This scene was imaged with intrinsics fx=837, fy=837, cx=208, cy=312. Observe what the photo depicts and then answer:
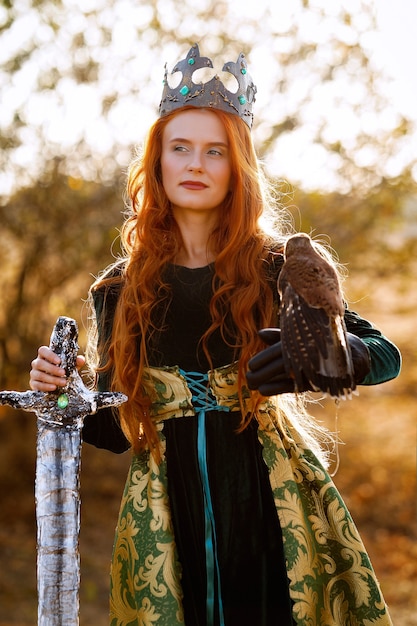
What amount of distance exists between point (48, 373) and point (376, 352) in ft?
2.86

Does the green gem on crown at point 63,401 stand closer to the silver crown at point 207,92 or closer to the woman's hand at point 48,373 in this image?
the woman's hand at point 48,373

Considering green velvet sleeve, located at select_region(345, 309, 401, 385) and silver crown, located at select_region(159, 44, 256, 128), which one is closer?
green velvet sleeve, located at select_region(345, 309, 401, 385)

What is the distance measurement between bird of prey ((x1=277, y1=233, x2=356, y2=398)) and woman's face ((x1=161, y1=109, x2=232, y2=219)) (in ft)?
1.69

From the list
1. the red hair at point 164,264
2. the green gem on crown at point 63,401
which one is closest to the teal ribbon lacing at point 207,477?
the red hair at point 164,264

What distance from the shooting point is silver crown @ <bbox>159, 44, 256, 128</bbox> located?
2585 mm

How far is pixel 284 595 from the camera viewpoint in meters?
2.29

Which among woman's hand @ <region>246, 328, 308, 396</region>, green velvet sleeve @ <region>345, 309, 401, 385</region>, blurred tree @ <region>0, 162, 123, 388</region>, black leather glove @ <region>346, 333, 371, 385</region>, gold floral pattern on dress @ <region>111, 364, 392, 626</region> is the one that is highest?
blurred tree @ <region>0, 162, 123, 388</region>

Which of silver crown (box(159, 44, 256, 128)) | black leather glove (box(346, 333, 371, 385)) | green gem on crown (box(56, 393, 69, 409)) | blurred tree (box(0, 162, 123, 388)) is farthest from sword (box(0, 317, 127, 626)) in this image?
blurred tree (box(0, 162, 123, 388))

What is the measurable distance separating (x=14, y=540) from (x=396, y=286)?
3.69 meters

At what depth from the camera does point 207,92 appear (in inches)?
102

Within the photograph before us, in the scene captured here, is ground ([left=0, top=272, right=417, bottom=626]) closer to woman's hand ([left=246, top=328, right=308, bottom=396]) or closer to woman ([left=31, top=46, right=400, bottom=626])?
woman ([left=31, top=46, right=400, bottom=626])

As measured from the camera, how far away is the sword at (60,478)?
1.99 m

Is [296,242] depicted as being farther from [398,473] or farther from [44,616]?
[398,473]

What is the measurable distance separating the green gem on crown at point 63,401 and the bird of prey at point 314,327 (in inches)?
22.5
